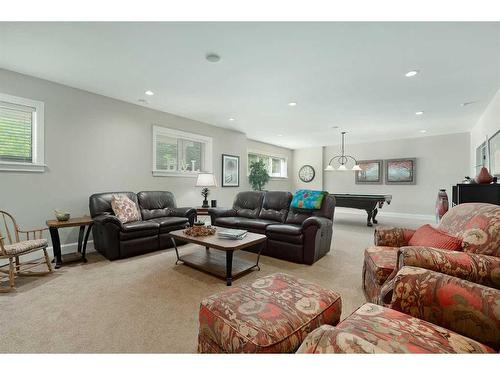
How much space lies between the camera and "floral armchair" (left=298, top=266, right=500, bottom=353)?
0.83 meters

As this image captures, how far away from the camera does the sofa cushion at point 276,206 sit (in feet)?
12.6

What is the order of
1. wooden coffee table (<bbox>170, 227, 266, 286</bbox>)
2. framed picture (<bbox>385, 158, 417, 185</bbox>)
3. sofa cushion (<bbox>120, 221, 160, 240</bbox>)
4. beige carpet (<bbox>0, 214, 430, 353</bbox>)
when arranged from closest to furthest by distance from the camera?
beige carpet (<bbox>0, 214, 430, 353</bbox>) < wooden coffee table (<bbox>170, 227, 266, 286</bbox>) < sofa cushion (<bbox>120, 221, 160, 240</bbox>) < framed picture (<bbox>385, 158, 417, 185</bbox>)

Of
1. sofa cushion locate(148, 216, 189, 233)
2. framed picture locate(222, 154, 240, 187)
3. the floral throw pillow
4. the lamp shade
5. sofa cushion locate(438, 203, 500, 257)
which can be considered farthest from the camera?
framed picture locate(222, 154, 240, 187)

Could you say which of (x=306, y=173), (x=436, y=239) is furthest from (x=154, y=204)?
(x=306, y=173)

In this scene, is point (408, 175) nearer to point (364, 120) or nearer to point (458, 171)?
point (458, 171)

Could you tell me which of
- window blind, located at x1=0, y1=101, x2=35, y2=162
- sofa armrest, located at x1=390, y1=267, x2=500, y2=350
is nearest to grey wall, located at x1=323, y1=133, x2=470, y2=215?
sofa armrest, located at x1=390, y1=267, x2=500, y2=350

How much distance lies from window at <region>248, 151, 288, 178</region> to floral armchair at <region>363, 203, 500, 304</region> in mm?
6148

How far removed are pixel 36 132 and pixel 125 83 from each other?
1397 millimetres

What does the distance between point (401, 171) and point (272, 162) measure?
4.23 metres

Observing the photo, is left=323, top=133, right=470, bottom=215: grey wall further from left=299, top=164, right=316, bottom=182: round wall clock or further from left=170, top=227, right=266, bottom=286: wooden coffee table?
left=170, top=227, right=266, bottom=286: wooden coffee table

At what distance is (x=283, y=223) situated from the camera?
147 inches

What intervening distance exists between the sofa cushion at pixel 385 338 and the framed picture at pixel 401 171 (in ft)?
24.1

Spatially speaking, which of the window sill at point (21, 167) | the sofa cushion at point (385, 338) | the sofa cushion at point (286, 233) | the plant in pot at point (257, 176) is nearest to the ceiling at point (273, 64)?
the window sill at point (21, 167)
